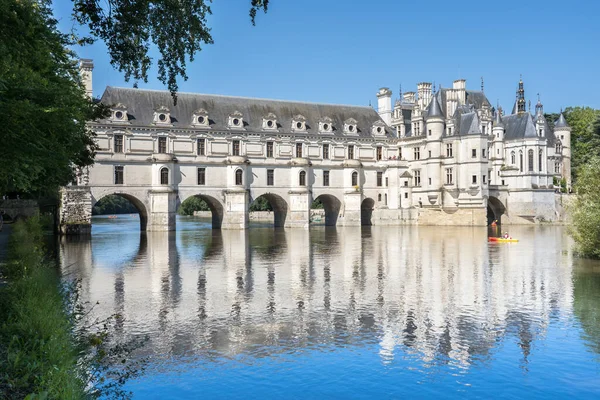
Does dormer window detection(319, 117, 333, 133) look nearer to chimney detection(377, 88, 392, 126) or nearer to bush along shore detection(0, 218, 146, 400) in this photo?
chimney detection(377, 88, 392, 126)

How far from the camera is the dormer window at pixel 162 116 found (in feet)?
181

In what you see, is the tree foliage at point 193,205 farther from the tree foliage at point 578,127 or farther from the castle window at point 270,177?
the tree foliage at point 578,127

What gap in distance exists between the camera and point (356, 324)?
51.0 ft

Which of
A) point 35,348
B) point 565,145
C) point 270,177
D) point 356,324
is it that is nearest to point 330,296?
point 356,324

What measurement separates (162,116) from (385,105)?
27.8 metres

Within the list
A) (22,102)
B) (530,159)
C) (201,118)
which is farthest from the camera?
(530,159)

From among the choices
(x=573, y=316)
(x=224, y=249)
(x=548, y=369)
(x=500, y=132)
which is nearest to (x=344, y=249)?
(x=224, y=249)

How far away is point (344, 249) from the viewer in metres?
37.0

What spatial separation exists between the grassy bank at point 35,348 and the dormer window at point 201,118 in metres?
42.2

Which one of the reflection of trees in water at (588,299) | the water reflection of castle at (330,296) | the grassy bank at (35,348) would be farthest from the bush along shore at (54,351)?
the reflection of trees in water at (588,299)

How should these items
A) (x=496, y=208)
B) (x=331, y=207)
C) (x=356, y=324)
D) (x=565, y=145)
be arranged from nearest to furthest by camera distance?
(x=356, y=324) < (x=331, y=207) < (x=496, y=208) < (x=565, y=145)

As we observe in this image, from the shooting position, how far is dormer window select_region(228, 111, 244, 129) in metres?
59.0

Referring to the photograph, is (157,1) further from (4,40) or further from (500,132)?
(500,132)

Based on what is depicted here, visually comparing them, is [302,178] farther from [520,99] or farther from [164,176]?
[520,99]
